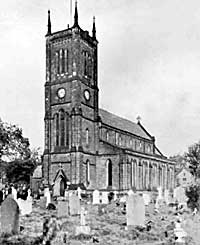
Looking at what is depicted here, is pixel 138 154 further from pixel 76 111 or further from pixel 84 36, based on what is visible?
pixel 84 36

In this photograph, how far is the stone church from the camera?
50344 millimetres

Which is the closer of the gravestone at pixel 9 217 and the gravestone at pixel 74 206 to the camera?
the gravestone at pixel 9 217

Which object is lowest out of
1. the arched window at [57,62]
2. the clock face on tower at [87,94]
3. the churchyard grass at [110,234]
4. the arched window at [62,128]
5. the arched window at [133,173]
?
the churchyard grass at [110,234]

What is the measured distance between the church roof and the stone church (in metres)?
5.41

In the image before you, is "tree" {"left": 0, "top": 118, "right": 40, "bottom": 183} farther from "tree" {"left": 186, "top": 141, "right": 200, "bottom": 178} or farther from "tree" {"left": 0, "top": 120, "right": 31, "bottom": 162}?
"tree" {"left": 186, "top": 141, "right": 200, "bottom": 178}

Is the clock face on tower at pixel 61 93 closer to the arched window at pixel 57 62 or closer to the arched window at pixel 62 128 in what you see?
the arched window at pixel 62 128

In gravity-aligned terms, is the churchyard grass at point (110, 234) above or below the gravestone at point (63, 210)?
below

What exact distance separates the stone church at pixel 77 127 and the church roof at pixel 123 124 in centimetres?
541

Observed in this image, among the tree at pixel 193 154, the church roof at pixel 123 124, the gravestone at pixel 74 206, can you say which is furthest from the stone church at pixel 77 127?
the gravestone at pixel 74 206

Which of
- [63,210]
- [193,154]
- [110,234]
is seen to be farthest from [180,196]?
[193,154]

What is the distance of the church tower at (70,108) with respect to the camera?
5025 cm

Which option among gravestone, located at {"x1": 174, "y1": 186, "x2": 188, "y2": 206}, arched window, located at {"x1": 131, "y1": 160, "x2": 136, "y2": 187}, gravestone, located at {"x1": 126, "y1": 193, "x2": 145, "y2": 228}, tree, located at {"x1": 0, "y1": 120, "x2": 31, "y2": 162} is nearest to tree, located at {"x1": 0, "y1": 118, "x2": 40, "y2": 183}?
tree, located at {"x1": 0, "y1": 120, "x2": 31, "y2": 162}

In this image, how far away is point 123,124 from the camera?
69312 mm

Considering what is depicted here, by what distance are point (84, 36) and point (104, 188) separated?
1892 centimetres
